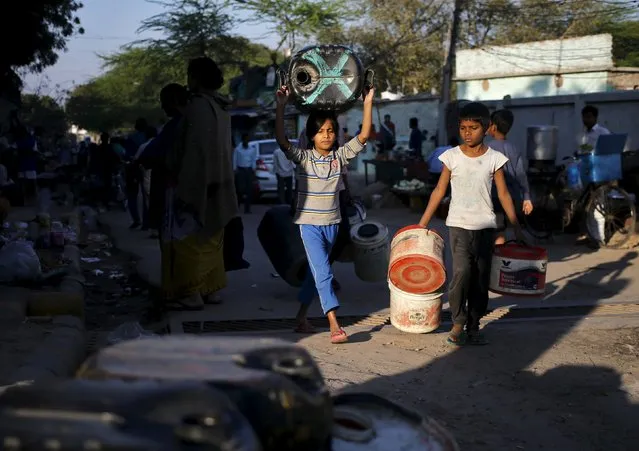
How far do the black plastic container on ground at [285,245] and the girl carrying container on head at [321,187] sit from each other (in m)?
1.36

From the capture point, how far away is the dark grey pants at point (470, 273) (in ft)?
19.6

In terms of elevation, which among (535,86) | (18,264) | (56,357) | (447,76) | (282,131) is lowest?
(56,357)

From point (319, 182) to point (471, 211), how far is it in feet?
3.57

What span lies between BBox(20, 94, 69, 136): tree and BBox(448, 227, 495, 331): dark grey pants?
4355 cm

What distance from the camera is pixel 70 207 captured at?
19.1m

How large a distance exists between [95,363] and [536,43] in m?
32.8

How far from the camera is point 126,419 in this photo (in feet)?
5.71

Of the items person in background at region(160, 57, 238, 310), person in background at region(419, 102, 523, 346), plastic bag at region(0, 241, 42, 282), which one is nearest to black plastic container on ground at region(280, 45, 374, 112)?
person in background at region(419, 102, 523, 346)

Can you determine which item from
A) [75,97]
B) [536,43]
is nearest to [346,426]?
[536,43]

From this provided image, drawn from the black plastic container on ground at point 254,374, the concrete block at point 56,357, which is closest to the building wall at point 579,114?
the concrete block at point 56,357

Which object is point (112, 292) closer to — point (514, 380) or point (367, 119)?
point (367, 119)

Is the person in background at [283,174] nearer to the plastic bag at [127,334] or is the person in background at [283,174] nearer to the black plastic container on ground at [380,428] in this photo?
the plastic bag at [127,334]

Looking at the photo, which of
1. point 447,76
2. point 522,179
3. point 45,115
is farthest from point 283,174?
point 45,115

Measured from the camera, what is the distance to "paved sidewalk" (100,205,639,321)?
25.0ft
